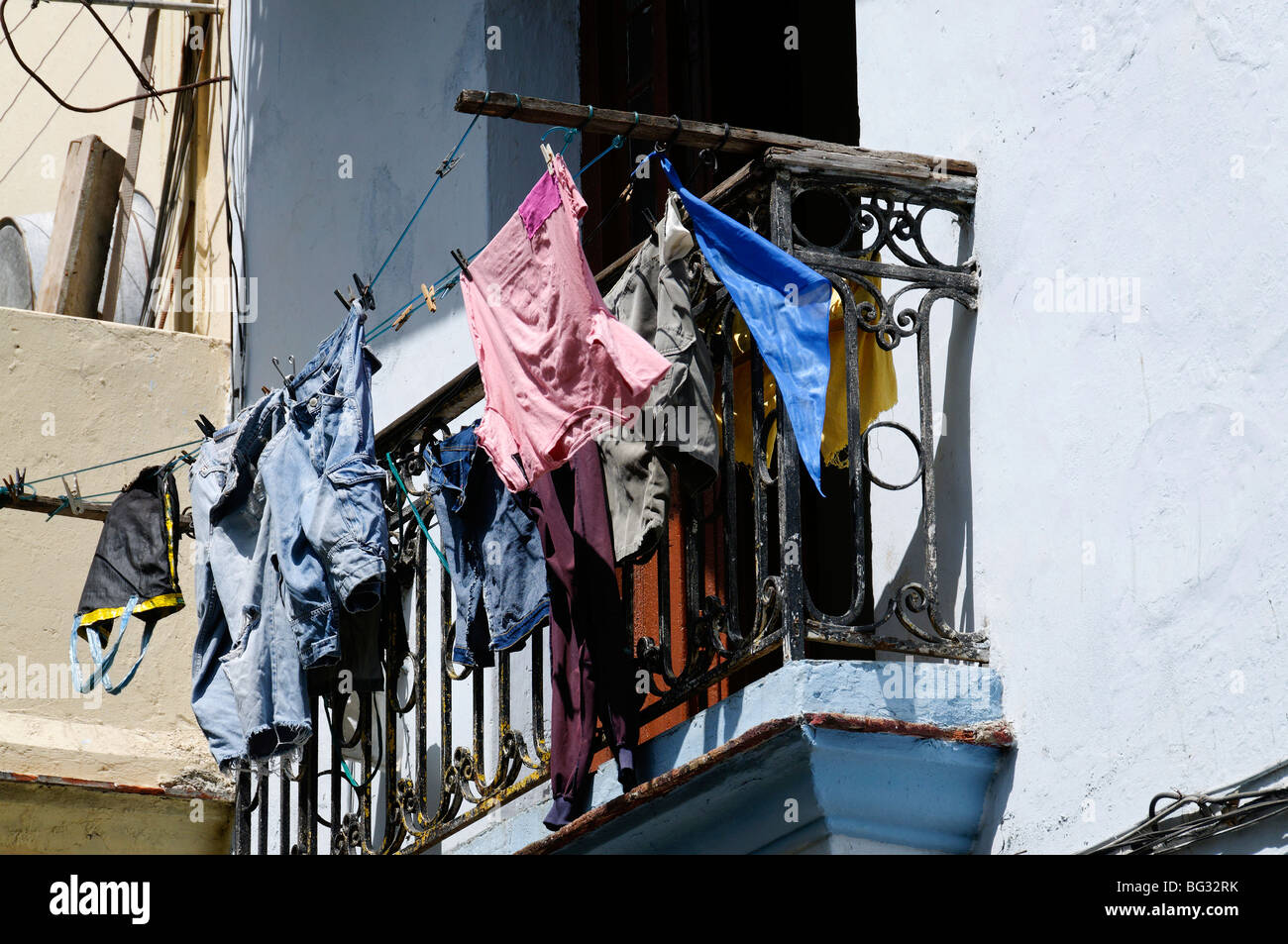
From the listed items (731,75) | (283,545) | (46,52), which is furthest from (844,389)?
(46,52)

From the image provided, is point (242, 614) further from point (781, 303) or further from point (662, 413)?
point (781, 303)

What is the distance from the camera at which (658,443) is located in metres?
6.09

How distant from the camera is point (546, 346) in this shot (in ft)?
20.8

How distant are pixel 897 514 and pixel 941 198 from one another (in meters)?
0.92

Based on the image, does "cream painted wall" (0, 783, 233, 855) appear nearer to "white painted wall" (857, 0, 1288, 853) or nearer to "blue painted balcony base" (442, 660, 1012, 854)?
"blue painted balcony base" (442, 660, 1012, 854)

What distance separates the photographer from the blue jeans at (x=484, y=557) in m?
6.89

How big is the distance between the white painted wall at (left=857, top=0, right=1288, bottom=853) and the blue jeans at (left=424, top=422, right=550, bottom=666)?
1332 mm

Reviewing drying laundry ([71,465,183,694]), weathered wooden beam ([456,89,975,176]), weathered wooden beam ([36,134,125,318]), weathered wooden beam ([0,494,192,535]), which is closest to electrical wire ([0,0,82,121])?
weathered wooden beam ([36,134,125,318])

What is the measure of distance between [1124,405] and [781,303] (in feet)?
3.12

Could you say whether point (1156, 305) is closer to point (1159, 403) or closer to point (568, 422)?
point (1159, 403)

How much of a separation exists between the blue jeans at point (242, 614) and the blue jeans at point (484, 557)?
59cm

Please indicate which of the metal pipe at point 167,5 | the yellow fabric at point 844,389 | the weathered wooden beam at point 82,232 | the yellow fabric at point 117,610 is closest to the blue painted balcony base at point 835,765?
the yellow fabric at point 844,389

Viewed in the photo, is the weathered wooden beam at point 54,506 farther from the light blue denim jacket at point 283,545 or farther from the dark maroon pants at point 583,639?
the dark maroon pants at point 583,639
